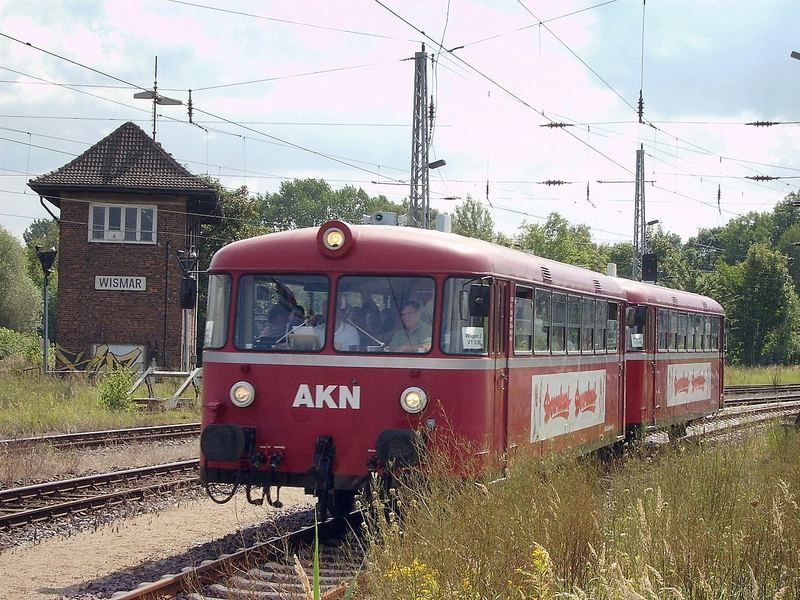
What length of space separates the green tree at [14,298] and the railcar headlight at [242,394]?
64493 millimetres

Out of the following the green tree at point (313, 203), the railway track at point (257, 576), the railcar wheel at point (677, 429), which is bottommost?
the railway track at point (257, 576)

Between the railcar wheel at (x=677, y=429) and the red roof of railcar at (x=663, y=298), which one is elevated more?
the red roof of railcar at (x=663, y=298)

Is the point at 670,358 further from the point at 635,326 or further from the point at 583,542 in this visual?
the point at 583,542

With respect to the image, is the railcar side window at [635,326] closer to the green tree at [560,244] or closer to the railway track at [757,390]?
the railway track at [757,390]

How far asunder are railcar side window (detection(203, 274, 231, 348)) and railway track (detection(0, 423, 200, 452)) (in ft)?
23.6

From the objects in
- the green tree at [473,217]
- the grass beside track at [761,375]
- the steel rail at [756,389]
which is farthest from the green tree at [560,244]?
the steel rail at [756,389]

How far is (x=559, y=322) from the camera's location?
12.5m

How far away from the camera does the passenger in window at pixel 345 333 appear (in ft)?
32.0

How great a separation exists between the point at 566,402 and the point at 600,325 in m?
2.01

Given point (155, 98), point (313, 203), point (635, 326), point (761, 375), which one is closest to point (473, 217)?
point (313, 203)

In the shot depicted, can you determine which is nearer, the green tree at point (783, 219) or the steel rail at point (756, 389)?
the steel rail at point (756, 389)

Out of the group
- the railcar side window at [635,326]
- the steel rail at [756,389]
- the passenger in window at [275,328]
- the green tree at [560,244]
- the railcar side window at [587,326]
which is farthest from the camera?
the green tree at [560,244]

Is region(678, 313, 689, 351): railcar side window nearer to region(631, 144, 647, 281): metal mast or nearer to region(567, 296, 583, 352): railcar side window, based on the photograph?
region(567, 296, 583, 352): railcar side window

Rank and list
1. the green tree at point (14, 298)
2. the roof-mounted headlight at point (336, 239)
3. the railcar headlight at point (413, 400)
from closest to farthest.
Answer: the railcar headlight at point (413, 400)
the roof-mounted headlight at point (336, 239)
the green tree at point (14, 298)
